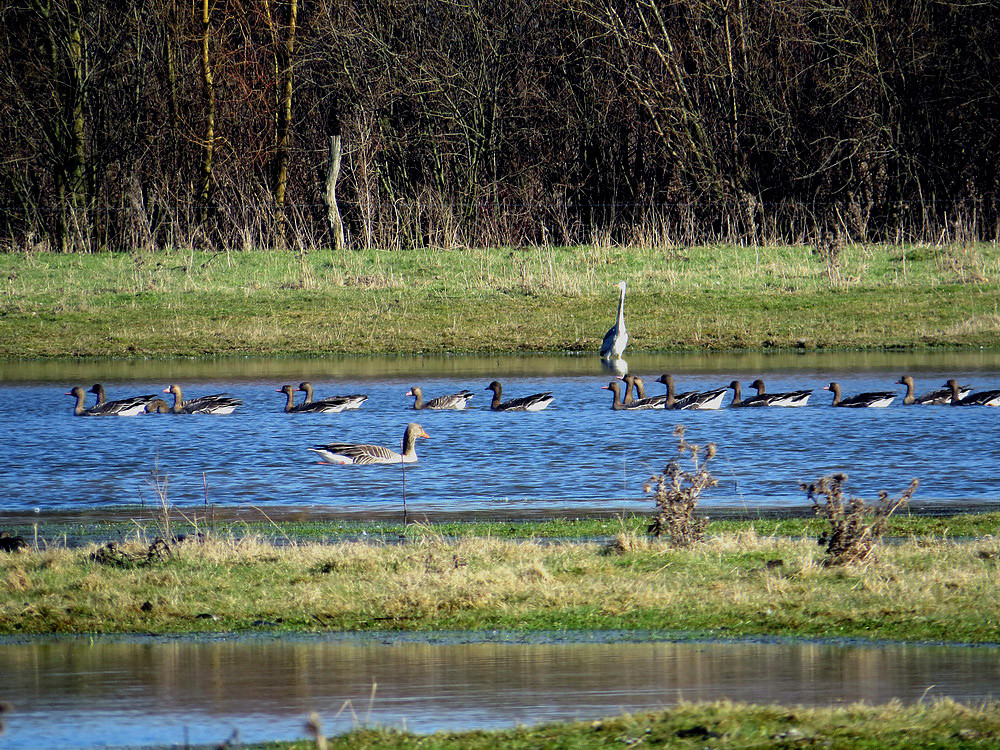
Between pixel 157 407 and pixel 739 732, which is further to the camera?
pixel 157 407

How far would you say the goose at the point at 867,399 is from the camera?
19.5 m

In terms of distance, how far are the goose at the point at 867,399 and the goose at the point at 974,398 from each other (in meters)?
0.80

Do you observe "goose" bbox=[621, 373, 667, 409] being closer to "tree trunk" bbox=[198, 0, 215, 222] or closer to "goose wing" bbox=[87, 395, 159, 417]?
"goose wing" bbox=[87, 395, 159, 417]

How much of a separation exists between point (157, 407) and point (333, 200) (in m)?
→ 13.7

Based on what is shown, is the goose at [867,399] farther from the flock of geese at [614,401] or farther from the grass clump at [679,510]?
the grass clump at [679,510]

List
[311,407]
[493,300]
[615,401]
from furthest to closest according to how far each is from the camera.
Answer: [493,300], [615,401], [311,407]

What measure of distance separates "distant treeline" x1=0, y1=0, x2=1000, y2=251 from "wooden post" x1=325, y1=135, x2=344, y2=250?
2.88 m

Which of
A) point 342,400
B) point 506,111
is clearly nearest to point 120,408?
point 342,400

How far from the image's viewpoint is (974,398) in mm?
19453

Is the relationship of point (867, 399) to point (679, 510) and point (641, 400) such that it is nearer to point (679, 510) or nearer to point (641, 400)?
point (641, 400)

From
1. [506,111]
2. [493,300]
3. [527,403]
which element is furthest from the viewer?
[506,111]

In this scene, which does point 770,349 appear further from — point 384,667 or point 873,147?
point 384,667

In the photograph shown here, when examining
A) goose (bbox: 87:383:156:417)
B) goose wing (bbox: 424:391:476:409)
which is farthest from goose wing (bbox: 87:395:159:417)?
goose wing (bbox: 424:391:476:409)

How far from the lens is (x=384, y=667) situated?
7918 mm
